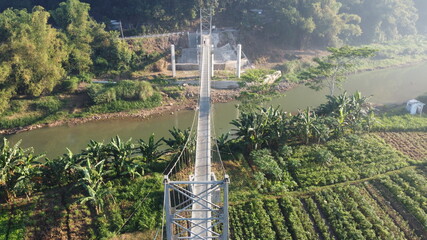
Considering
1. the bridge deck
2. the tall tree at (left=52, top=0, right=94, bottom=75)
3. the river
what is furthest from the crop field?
the tall tree at (left=52, top=0, right=94, bottom=75)

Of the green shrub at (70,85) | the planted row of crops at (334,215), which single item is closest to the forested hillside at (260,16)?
the green shrub at (70,85)

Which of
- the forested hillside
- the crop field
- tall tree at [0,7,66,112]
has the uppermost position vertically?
the forested hillside

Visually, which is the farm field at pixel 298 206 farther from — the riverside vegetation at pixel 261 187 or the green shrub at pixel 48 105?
the green shrub at pixel 48 105

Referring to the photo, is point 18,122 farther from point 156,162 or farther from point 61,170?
point 156,162

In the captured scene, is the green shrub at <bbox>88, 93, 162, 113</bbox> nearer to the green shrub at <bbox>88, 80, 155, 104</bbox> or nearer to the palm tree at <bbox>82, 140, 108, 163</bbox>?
the green shrub at <bbox>88, 80, 155, 104</bbox>

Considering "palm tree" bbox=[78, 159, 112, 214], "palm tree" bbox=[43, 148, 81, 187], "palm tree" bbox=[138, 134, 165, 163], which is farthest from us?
"palm tree" bbox=[138, 134, 165, 163]

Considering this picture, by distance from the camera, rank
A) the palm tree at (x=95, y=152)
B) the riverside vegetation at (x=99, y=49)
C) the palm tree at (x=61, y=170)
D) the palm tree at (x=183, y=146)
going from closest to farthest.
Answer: the palm tree at (x=61, y=170), the palm tree at (x=95, y=152), the palm tree at (x=183, y=146), the riverside vegetation at (x=99, y=49)
